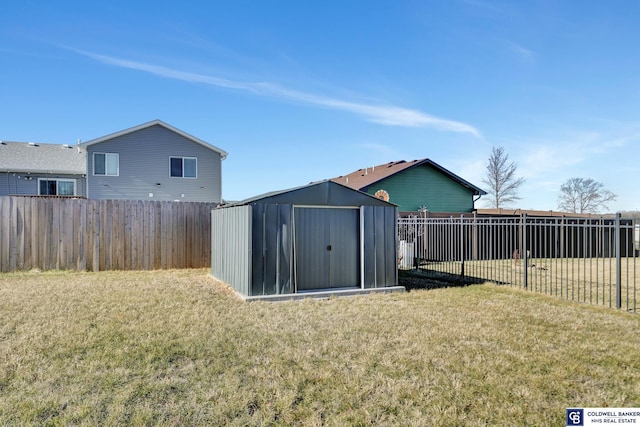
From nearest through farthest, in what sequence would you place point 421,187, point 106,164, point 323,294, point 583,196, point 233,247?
1. point 323,294
2. point 233,247
3. point 106,164
4. point 421,187
5. point 583,196

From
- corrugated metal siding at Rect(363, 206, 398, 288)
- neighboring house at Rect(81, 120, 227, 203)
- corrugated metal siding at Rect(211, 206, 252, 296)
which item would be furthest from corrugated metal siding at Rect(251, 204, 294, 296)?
neighboring house at Rect(81, 120, 227, 203)

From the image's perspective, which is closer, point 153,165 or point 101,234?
point 101,234

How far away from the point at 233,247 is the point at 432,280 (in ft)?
17.4

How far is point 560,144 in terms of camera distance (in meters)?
16.5

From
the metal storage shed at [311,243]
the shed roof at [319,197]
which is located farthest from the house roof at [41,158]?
the shed roof at [319,197]

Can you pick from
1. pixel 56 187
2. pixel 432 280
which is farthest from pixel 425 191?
pixel 56 187

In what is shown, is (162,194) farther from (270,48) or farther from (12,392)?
(12,392)

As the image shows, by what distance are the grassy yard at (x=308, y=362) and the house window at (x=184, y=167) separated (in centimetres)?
1303

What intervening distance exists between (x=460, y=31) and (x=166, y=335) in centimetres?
1076

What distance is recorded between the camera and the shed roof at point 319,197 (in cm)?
725

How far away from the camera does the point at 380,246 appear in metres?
8.02

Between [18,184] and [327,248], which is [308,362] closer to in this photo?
[327,248]

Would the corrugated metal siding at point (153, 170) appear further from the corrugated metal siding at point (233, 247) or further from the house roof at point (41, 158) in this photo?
the corrugated metal siding at point (233, 247)

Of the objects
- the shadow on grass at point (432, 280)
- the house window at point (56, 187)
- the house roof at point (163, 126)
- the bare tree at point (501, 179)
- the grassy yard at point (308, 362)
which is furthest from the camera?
the bare tree at point (501, 179)
